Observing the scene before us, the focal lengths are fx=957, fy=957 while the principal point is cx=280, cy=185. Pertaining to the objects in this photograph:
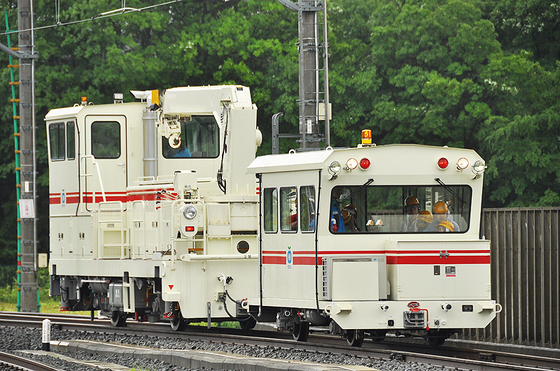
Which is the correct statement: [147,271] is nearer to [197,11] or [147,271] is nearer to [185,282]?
[185,282]

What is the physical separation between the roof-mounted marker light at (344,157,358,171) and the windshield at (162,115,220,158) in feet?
17.2

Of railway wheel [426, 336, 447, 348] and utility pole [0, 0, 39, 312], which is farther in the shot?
utility pole [0, 0, 39, 312]

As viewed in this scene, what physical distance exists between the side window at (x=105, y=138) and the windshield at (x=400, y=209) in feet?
21.9

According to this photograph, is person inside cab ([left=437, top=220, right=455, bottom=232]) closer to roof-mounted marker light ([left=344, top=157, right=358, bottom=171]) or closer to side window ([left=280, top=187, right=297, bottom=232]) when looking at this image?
roof-mounted marker light ([left=344, top=157, right=358, bottom=171])

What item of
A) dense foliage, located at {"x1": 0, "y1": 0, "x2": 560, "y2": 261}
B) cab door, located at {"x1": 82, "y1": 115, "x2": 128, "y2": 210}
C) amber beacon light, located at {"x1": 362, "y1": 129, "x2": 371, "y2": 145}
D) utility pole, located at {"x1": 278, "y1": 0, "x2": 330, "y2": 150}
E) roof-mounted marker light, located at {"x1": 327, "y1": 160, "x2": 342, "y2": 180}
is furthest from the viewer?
dense foliage, located at {"x1": 0, "y1": 0, "x2": 560, "y2": 261}

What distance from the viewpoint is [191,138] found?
1798 centimetres

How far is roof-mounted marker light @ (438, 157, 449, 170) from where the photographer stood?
43.4ft

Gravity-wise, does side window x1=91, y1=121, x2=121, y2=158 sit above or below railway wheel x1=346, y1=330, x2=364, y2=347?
above

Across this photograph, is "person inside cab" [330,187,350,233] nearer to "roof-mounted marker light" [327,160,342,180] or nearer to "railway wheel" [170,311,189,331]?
"roof-mounted marker light" [327,160,342,180]

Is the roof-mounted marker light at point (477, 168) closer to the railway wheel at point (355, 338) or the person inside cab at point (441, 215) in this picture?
the person inside cab at point (441, 215)

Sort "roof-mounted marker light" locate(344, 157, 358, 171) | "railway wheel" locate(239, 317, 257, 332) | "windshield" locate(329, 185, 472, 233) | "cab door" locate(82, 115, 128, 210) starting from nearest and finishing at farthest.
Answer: "roof-mounted marker light" locate(344, 157, 358, 171)
"windshield" locate(329, 185, 472, 233)
"railway wheel" locate(239, 317, 257, 332)
"cab door" locate(82, 115, 128, 210)

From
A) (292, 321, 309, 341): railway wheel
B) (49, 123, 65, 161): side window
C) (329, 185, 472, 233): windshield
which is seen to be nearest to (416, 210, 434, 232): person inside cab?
(329, 185, 472, 233): windshield

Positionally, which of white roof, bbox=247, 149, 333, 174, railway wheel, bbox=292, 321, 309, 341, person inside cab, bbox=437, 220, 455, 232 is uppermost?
white roof, bbox=247, 149, 333, 174

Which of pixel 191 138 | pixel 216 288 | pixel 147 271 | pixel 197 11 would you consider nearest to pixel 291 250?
pixel 216 288
